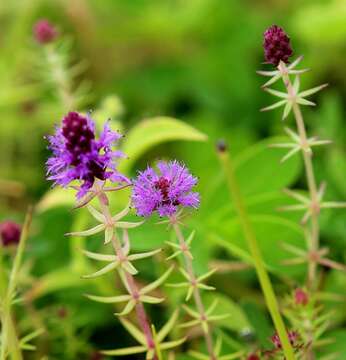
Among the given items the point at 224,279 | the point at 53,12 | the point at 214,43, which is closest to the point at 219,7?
the point at 214,43

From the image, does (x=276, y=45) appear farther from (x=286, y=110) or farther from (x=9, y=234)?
(x=9, y=234)

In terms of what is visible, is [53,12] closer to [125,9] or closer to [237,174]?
[125,9]

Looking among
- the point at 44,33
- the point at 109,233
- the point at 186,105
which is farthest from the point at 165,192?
the point at 186,105

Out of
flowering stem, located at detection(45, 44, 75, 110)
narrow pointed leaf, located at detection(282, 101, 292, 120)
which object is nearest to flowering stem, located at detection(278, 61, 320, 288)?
narrow pointed leaf, located at detection(282, 101, 292, 120)

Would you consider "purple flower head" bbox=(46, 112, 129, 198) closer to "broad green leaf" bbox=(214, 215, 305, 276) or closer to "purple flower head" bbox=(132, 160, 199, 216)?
"purple flower head" bbox=(132, 160, 199, 216)

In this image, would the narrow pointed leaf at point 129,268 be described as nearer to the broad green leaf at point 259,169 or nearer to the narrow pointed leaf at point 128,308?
the narrow pointed leaf at point 128,308

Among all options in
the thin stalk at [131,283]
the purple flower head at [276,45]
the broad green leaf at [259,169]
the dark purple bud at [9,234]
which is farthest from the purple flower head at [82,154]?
the broad green leaf at [259,169]
